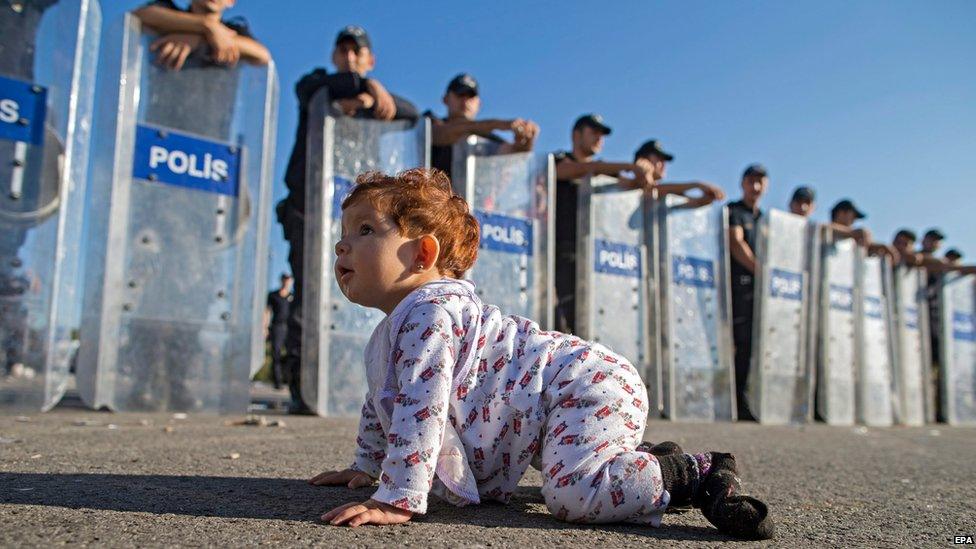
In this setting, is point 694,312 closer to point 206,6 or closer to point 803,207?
point 803,207

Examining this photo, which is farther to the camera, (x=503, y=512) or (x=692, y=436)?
(x=692, y=436)

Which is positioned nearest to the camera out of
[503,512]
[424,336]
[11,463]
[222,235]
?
[424,336]

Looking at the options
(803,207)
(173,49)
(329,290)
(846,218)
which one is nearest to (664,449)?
(329,290)

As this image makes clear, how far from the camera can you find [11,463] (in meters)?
1.93

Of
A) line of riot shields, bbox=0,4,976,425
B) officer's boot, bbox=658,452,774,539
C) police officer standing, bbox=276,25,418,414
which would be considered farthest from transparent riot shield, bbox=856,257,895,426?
officer's boot, bbox=658,452,774,539

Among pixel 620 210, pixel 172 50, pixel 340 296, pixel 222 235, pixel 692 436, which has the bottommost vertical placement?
pixel 692 436

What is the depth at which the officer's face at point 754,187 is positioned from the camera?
651 centimetres

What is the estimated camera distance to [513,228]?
470cm

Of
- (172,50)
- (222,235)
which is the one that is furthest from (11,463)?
(172,50)

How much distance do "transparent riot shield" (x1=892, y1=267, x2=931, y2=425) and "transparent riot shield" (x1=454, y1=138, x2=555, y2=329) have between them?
503cm

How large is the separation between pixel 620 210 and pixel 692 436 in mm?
2121

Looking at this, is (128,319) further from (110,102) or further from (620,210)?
(620,210)

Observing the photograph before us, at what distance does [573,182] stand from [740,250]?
1841 millimetres

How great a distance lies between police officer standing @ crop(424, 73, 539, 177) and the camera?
15.3 ft
